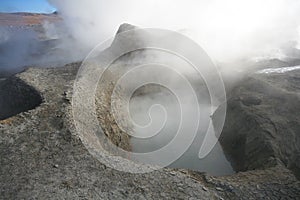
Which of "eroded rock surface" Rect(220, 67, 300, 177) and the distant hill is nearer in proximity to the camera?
"eroded rock surface" Rect(220, 67, 300, 177)

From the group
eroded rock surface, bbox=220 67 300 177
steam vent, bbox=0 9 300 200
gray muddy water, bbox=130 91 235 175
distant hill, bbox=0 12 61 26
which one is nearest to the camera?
steam vent, bbox=0 9 300 200

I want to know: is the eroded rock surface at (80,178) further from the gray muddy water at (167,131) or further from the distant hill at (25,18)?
the distant hill at (25,18)

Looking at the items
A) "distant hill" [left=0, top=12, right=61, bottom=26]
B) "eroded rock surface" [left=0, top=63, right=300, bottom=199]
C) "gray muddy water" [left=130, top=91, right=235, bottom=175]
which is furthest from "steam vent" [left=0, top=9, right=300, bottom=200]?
"distant hill" [left=0, top=12, right=61, bottom=26]

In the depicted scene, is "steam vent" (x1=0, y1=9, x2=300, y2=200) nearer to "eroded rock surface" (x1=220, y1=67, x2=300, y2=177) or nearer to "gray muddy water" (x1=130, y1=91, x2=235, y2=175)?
"eroded rock surface" (x1=220, y1=67, x2=300, y2=177)

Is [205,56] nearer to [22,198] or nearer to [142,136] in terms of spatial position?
[142,136]

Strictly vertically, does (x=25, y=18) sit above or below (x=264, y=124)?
below

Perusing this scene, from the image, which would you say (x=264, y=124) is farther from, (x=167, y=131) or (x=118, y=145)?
(x=118, y=145)

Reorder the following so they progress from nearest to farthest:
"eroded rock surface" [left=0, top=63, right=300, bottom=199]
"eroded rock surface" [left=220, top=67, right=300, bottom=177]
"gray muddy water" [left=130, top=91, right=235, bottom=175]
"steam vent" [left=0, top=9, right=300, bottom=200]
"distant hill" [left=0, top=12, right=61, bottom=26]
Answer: "eroded rock surface" [left=0, top=63, right=300, bottom=199] → "steam vent" [left=0, top=9, right=300, bottom=200] → "eroded rock surface" [left=220, top=67, right=300, bottom=177] → "gray muddy water" [left=130, top=91, right=235, bottom=175] → "distant hill" [left=0, top=12, right=61, bottom=26]

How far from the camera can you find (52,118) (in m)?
16.9

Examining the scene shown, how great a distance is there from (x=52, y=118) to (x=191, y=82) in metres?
14.8

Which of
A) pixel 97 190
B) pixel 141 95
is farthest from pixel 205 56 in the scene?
pixel 97 190

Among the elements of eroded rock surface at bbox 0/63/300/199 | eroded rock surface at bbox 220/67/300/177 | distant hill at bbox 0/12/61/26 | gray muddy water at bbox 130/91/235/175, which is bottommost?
distant hill at bbox 0/12/61/26

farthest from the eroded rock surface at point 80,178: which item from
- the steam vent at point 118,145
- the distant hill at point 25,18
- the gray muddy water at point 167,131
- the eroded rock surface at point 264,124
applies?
the distant hill at point 25,18

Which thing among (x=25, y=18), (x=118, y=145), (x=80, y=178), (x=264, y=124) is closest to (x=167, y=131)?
(x=118, y=145)
